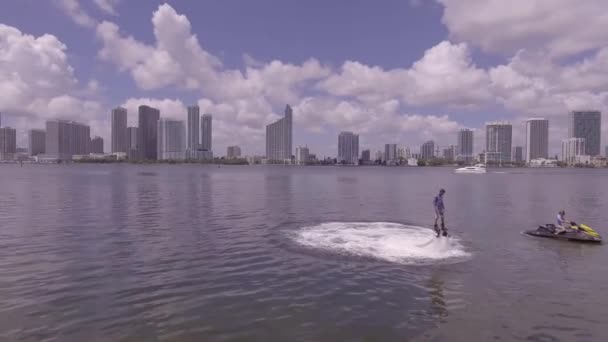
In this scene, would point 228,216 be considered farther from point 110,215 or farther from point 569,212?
point 569,212

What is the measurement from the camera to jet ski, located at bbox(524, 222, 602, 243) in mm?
26422

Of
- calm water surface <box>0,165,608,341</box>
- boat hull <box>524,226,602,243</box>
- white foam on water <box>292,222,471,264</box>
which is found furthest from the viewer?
boat hull <box>524,226,602,243</box>

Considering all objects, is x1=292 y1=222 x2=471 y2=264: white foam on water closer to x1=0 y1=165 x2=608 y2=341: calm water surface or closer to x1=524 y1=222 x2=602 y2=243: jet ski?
x1=0 y1=165 x2=608 y2=341: calm water surface

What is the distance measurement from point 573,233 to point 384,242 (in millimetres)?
13487

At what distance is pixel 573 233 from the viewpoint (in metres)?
27.0

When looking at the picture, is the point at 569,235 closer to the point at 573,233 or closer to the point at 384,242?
the point at 573,233

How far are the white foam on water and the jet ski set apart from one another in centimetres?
694

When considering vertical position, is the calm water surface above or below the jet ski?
below

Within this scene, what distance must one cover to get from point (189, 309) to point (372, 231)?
17.9 metres

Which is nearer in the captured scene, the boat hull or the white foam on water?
the white foam on water

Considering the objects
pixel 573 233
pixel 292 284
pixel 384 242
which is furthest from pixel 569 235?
pixel 292 284

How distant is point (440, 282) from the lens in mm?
17000

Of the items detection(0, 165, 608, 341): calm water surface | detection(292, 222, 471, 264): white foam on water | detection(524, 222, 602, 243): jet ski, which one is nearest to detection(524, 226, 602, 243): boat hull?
detection(524, 222, 602, 243): jet ski

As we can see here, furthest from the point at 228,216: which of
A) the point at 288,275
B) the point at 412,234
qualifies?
the point at 288,275
